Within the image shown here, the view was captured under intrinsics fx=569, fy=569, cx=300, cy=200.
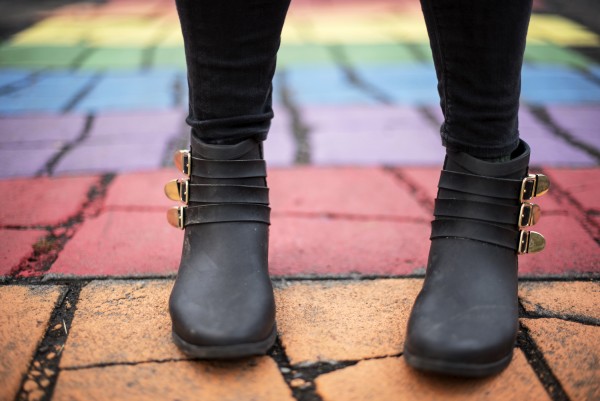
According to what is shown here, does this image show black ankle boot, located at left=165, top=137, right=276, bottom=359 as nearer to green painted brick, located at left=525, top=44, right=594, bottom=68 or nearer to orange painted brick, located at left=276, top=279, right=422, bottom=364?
orange painted brick, located at left=276, top=279, right=422, bottom=364

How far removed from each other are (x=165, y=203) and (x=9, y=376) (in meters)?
0.61

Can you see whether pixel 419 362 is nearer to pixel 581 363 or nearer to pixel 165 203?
pixel 581 363

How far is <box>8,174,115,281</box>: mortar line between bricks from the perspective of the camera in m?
1.03

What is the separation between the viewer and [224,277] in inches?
32.5

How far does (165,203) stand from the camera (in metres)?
1.30

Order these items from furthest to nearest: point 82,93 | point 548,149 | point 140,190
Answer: point 82,93 < point 548,149 < point 140,190

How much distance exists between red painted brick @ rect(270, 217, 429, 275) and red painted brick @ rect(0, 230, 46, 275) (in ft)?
1.53

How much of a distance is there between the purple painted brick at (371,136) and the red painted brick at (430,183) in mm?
55

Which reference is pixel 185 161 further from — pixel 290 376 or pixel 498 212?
pixel 498 212

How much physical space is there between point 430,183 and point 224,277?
75cm

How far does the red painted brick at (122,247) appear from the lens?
1.03 m

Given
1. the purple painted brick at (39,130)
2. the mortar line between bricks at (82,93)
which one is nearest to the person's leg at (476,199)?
the purple painted brick at (39,130)

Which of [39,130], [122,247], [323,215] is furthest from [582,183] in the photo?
[39,130]

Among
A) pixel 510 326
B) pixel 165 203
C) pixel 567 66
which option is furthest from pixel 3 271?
pixel 567 66
